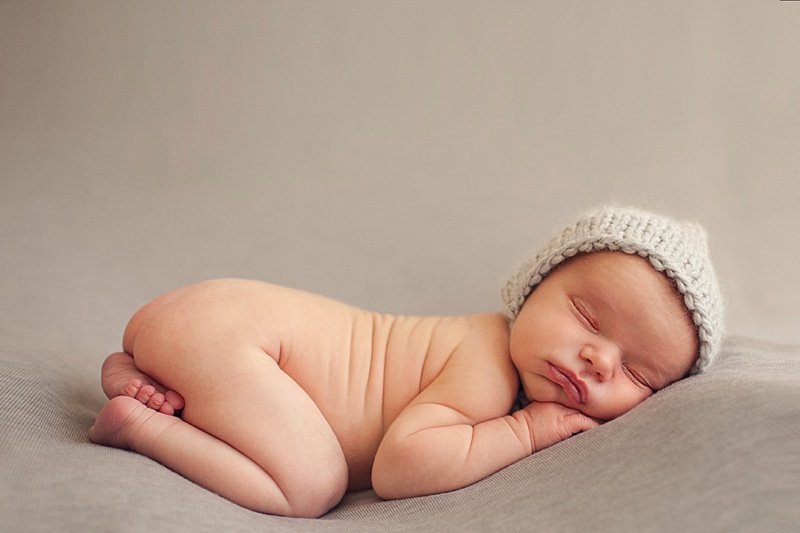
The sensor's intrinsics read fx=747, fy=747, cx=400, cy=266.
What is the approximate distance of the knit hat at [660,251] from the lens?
4.06 feet

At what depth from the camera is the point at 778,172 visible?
83.7 inches

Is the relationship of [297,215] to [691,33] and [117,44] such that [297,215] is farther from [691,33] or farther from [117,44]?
[691,33]

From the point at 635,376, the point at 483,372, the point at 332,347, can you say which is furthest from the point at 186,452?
the point at 635,376

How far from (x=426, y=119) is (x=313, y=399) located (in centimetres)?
111

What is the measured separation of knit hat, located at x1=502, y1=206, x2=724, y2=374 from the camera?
1.24m

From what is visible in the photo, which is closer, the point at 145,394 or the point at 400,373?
the point at 145,394

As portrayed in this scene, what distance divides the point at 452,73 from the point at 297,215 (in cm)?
61

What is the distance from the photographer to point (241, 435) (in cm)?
114

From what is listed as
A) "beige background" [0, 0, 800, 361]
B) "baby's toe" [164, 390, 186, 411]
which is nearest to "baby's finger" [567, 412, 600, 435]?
"baby's toe" [164, 390, 186, 411]

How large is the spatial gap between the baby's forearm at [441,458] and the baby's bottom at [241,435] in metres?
0.09

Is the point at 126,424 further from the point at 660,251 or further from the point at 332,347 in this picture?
the point at 660,251

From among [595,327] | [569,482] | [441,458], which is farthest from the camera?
[595,327]

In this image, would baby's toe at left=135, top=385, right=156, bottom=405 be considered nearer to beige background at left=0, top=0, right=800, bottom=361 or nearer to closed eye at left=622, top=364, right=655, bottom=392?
closed eye at left=622, top=364, right=655, bottom=392

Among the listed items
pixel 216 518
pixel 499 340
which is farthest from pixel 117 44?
pixel 216 518
